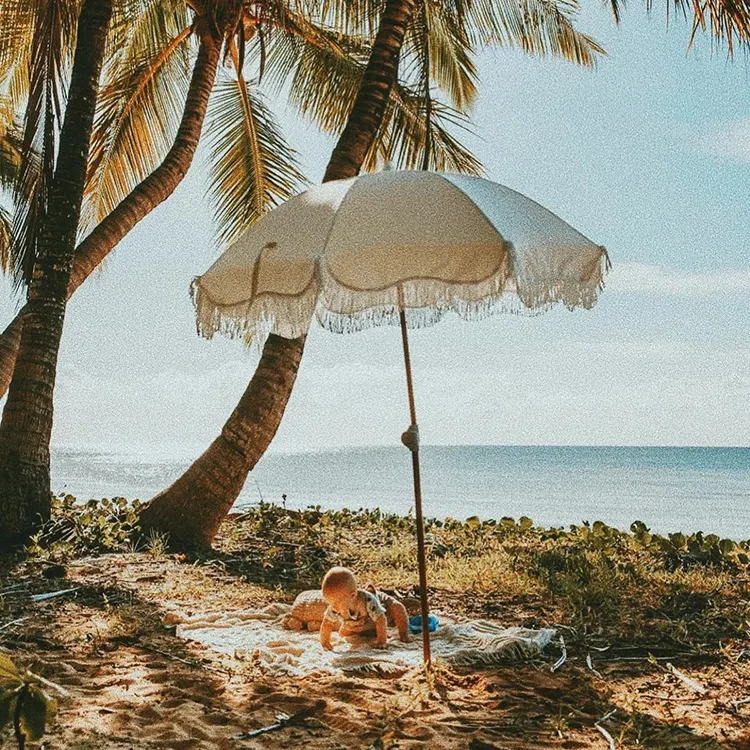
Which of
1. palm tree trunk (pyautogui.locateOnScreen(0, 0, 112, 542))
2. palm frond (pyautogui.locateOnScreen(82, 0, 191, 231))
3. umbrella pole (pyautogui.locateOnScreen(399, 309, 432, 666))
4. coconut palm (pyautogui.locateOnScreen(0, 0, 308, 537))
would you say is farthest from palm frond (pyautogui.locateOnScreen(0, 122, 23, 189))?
umbrella pole (pyautogui.locateOnScreen(399, 309, 432, 666))

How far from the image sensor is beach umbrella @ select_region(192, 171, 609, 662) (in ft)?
12.0

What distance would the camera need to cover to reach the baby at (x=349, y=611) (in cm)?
430

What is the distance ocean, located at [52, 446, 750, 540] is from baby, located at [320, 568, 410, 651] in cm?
1277

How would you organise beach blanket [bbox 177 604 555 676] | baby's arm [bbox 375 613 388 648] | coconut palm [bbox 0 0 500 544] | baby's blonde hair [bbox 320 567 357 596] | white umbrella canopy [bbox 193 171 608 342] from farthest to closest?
coconut palm [bbox 0 0 500 544] < baby's arm [bbox 375 613 388 648] < baby's blonde hair [bbox 320 567 357 596] < beach blanket [bbox 177 604 555 676] < white umbrella canopy [bbox 193 171 608 342]

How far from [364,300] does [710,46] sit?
458 centimetres

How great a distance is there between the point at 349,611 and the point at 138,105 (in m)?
8.81

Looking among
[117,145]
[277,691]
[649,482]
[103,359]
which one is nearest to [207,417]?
[103,359]

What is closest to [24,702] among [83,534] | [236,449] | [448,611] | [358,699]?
[358,699]

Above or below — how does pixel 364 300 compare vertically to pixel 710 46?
below

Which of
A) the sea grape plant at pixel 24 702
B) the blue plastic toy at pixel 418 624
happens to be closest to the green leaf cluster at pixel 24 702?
the sea grape plant at pixel 24 702

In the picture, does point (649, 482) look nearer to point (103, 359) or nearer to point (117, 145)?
point (117, 145)

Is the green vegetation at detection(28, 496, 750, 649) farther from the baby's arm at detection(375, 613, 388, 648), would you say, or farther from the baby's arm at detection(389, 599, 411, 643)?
the baby's arm at detection(375, 613, 388, 648)

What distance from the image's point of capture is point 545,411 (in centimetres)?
7431

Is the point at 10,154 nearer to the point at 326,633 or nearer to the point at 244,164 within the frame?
the point at 244,164
